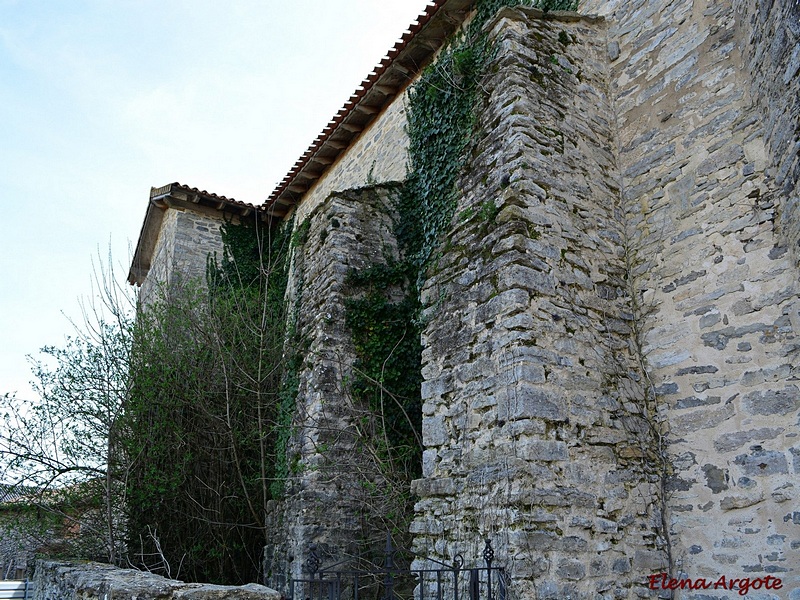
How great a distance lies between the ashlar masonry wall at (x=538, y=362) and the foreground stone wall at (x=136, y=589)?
149cm

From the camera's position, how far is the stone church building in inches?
152

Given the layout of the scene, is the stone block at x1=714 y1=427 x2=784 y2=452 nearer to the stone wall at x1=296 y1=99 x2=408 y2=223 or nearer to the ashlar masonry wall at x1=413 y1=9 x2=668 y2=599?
the ashlar masonry wall at x1=413 y1=9 x2=668 y2=599

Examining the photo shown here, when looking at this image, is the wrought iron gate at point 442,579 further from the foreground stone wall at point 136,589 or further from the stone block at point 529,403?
the stone block at point 529,403

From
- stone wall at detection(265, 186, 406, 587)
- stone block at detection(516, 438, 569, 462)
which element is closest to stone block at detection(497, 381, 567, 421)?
stone block at detection(516, 438, 569, 462)

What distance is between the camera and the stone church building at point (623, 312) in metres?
3.87

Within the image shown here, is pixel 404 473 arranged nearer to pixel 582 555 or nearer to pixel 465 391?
pixel 465 391

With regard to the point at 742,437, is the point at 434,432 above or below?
above

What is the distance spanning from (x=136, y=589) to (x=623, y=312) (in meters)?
3.70

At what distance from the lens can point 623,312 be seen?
480 cm

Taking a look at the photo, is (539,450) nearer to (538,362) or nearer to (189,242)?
(538,362)

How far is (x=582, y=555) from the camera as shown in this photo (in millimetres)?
3787

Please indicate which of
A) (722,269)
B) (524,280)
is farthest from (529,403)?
(722,269)

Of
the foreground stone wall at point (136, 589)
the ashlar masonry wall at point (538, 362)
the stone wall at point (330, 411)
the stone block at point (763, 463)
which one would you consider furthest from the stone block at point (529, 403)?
the stone wall at point (330, 411)

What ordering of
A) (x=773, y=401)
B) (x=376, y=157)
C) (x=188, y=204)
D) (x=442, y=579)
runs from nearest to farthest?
(x=773, y=401)
(x=442, y=579)
(x=376, y=157)
(x=188, y=204)
